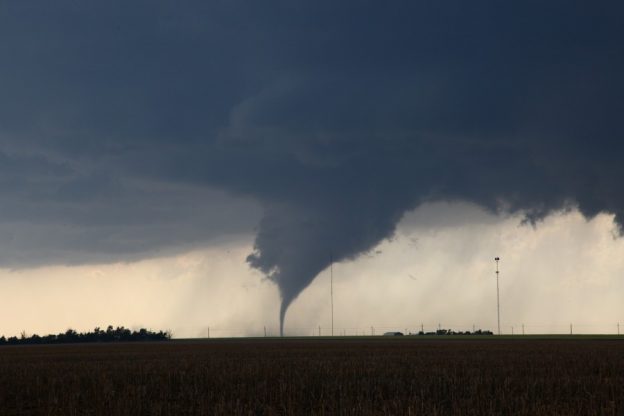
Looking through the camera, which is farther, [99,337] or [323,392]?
[99,337]

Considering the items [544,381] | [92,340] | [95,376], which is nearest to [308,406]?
[544,381]

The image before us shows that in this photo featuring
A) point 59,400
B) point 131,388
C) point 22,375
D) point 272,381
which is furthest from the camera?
point 22,375

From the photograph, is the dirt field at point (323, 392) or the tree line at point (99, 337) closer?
the dirt field at point (323, 392)

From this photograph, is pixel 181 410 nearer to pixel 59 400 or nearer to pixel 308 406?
pixel 308 406

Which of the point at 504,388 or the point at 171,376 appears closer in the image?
the point at 504,388

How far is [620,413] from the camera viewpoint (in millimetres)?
19156

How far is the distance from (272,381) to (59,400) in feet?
26.7

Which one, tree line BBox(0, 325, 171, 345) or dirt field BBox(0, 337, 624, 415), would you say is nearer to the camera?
dirt field BBox(0, 337, 624, 415)

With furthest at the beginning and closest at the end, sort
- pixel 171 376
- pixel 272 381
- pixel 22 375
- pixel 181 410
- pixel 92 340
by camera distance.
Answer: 1. pixel 92 340
2. pixel 22 375
3. pixel 171 376
4. pixel 272 381
5. pixel 181 410

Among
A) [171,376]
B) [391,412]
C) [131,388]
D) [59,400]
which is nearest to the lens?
[391,412]

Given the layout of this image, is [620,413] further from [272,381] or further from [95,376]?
[95,376]

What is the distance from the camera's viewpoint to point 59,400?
23.5m

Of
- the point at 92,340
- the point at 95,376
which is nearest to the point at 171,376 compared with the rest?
the point at 95,376

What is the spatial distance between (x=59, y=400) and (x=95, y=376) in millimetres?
9170
